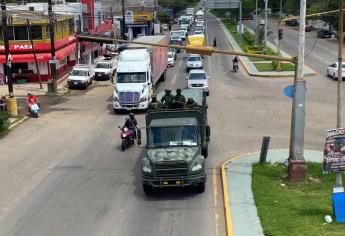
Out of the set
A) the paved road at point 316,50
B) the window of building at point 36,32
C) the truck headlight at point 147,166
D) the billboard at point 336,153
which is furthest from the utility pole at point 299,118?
the window of building at point 36,32

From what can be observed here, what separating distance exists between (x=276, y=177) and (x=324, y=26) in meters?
90.6

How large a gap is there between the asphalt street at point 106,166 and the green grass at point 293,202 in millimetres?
1307

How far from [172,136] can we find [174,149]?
547 mm

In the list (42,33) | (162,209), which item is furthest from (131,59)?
(162,209)

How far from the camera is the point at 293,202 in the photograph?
1623 cm

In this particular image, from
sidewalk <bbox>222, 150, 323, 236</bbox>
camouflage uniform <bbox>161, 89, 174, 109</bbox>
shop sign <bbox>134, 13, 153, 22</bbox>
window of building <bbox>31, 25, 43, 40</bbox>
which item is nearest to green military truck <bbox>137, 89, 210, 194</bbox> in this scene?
sidewalk <bbox>222, 150, 323, 236</bbox>

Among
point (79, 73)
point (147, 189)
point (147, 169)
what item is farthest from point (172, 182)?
point (79, 73)

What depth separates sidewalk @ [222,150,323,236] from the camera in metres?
14.4

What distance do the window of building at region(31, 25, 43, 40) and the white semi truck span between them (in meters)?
15.1

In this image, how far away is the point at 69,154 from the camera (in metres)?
24.0

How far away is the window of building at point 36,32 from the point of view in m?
50.2

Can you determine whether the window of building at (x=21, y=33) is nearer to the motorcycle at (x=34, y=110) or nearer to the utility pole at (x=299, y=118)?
the motorcycle at (x=34, y=110)

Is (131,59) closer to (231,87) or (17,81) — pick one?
(231,87)

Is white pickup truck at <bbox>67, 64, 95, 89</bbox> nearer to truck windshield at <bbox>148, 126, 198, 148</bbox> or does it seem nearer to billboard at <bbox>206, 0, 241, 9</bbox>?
truck windshield at <bbox>148, 126, 198, 148</bbox>
